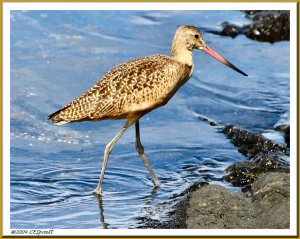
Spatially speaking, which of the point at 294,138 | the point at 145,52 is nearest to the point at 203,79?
the point at 145,52

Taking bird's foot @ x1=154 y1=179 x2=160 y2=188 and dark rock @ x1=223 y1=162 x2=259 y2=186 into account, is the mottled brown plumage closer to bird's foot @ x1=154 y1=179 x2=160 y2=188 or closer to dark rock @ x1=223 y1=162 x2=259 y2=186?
bird's foot @ x1=154 y1=179 x2=160 y2=188

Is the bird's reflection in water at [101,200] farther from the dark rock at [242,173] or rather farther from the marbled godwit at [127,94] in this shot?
the dark rock at [242,173]

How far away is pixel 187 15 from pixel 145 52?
2360 mm

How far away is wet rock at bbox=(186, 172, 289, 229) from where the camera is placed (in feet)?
Result: 25.5

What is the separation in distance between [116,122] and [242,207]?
4.05 meters

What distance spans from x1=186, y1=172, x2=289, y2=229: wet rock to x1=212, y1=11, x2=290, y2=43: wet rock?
695 centimetres

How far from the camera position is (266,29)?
15.5 metres

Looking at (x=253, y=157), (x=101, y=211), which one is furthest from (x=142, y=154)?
(x=253, y=157)

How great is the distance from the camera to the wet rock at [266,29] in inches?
604

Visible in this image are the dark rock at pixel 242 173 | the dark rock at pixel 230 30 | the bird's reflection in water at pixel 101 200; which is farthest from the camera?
the dark rock at pixel 230 30

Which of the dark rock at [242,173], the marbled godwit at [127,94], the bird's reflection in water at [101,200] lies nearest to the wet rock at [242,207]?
the bird's reflection in water at [101,200]

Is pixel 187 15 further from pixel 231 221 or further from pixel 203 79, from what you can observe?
pixel 231 221

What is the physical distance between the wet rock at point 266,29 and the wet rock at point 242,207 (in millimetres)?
6950
